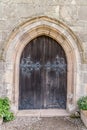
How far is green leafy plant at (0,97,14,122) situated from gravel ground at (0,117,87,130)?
0.14 m

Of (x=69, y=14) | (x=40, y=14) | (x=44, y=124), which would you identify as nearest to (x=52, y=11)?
(x=40, y=14)

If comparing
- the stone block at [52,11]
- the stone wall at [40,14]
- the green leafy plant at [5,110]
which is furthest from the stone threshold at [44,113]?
the stone block at [52,11]

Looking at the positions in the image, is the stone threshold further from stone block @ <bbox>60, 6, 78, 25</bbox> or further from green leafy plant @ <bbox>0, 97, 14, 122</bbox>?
stone block @ <bbox>60, 6, 78, 25</bbox>

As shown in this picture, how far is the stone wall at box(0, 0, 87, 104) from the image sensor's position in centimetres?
573

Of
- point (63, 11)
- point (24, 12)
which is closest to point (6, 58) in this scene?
point (24, 12)

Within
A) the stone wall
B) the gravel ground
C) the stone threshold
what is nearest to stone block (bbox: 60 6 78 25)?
the stone wall

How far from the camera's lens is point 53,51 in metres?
6.21

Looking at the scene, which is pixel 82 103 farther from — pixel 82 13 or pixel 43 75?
pixel 82 13

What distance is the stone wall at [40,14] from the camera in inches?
226

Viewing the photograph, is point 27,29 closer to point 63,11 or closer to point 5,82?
point 63,11

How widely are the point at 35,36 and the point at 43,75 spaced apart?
1.06 m

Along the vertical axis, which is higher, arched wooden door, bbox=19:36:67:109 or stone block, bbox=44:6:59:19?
stone block, bbox=44:6:59:19

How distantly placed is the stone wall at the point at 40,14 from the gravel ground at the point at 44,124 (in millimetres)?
873

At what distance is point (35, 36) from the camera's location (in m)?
5.99
